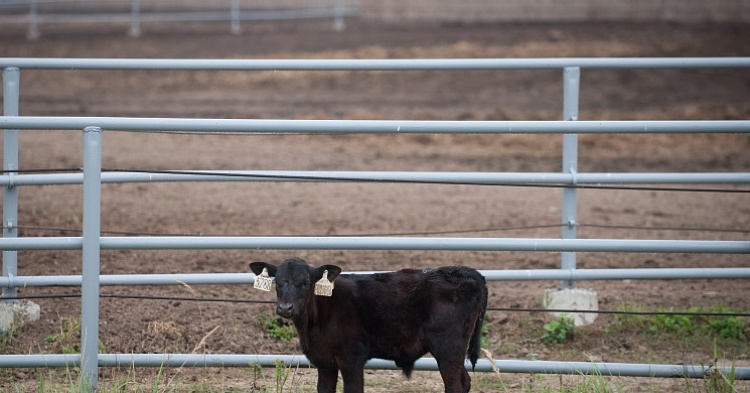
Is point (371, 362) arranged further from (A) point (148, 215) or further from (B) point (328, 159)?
(B) point (328, 159)

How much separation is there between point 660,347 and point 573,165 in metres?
1.40

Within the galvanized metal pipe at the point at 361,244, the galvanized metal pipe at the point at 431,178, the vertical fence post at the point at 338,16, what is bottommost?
the galvanized metal pipe at the point at 361,244

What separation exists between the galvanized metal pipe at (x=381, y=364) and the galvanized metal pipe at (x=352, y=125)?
1.19 meters

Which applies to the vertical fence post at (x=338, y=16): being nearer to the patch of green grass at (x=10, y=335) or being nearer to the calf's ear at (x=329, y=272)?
the patch of green grass at (x=10, y=335)

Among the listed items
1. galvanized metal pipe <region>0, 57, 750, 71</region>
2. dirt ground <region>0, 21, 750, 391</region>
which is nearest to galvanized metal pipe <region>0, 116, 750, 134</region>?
galvanized metal pipe <region>0, 57, 750, 71</region>

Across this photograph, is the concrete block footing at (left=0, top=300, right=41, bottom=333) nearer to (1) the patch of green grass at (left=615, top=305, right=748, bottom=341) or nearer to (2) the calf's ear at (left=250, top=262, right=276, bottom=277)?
(2) the calf's ear at (left=250, top=262, right=276, bottom=277)

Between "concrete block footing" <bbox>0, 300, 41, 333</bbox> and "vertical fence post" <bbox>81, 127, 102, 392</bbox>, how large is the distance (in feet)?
5.72

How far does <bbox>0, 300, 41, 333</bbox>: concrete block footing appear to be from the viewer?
6.18 metres

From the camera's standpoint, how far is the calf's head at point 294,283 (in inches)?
175

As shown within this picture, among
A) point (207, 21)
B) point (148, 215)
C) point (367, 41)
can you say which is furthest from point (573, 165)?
point (207, 21)

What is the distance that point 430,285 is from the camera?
15.5ft

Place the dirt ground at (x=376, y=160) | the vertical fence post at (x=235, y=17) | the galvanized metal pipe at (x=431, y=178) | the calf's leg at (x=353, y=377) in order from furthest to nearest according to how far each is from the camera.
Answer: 1. the vertical fence post at (x=235, y=17)
2. the dirt ground at (x=376, y=160)
3. the galvanized metal pipe at (x=431, y=178)
4. the calf's leg at (x=353, y=377)

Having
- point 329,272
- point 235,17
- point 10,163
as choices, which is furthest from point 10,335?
point 235,17

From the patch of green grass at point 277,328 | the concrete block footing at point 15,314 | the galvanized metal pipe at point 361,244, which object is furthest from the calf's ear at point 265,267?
the concrete block footing at point 15,314
